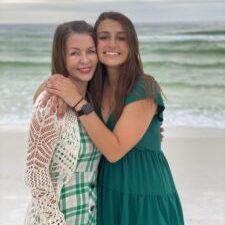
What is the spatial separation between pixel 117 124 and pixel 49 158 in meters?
0.26

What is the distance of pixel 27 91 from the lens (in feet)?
33.4

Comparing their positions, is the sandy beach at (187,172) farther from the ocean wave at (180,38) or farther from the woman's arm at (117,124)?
the ocean wave at (180,38)

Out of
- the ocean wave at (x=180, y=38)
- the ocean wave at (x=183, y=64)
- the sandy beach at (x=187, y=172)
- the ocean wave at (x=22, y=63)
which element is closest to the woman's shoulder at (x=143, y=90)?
the sandy beach at (x=187, y=172)

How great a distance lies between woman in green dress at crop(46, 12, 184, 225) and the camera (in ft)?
5.58

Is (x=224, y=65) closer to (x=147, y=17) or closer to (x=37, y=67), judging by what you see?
(x=147, y=17)

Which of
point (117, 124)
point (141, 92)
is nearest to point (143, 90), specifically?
point (141, 92)

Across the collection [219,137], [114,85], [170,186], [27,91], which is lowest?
[27,91]

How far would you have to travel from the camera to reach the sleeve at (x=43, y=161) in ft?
5.00

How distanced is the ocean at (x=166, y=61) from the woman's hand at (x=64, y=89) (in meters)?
7.27

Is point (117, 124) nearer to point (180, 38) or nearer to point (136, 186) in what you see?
point (136, 186)

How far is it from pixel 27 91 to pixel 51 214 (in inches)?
345

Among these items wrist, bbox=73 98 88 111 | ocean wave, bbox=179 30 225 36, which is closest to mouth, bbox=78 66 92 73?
wrist, bbox=73 98 88 111

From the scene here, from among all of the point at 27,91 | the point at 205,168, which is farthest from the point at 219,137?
the point at 27,91

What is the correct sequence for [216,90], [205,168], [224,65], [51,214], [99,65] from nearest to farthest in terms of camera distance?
[51,214] < [99,65] < [205,168] < [216,90] < [224,65]
